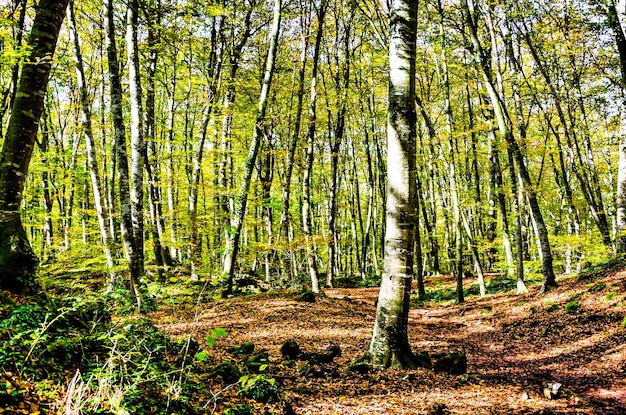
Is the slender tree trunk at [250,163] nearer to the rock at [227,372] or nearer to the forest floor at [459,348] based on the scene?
the forest floor at [459,348]

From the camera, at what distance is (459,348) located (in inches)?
323

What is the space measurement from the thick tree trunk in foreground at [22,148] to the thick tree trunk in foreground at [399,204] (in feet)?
14.5

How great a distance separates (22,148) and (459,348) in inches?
328

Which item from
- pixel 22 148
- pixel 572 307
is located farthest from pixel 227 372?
pixel 572 307

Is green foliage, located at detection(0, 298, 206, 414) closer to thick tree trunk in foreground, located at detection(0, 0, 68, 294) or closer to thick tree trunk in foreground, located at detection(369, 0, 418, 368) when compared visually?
thick tree trunk in foreground, located at detection(0, 0, 68, 294)

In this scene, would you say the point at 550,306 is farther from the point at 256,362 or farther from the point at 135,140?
the point at 135,140

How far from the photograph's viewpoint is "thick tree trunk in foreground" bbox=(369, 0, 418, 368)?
5512mm

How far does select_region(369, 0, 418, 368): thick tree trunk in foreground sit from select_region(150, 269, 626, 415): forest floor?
404 mm

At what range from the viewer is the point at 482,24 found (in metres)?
15.2

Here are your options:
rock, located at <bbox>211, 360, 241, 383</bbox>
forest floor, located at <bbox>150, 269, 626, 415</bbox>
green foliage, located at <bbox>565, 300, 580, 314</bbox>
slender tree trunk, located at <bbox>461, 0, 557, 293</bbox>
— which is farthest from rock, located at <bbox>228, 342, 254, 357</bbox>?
slender tree trunk, located at <bbox>461, 0, 557, 293</bbox>

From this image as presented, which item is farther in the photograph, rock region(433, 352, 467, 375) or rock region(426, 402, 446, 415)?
rock region(433, 352, 467, 375)

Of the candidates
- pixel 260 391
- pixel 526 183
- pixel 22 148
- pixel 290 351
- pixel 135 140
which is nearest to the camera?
pixel 260 391

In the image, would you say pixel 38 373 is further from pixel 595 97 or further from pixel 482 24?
pixel 595 97

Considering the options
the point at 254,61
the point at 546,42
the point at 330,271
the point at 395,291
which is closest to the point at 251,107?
the point at 254,61
